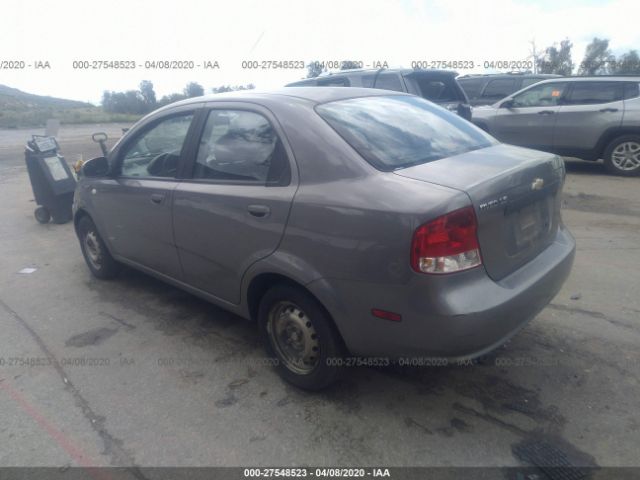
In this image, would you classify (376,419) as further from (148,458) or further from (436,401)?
(148,458)

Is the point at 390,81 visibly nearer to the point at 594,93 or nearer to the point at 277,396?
the point at 594,93

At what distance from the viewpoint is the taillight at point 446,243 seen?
87.5 inches

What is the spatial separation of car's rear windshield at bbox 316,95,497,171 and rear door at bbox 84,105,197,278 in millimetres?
1214

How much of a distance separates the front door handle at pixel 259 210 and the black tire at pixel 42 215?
5.86 m

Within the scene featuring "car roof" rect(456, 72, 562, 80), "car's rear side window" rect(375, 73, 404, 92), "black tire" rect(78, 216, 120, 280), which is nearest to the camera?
"black tire" rect(78, 216, 120, 280)

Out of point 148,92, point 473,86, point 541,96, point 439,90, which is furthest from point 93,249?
point 148,92

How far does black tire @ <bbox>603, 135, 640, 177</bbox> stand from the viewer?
8156 mm

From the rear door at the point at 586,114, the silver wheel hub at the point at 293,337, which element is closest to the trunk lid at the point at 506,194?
the silver wheel hub at the point at 293,337

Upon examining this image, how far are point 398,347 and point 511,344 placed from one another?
4.23 feet

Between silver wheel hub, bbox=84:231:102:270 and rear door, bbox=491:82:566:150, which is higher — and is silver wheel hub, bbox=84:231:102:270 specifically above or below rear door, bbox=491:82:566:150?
below

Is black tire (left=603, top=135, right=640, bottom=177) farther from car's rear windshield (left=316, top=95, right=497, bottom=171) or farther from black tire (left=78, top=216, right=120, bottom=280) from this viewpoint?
black tire (left=78, top=216, right=120, bottom=280)

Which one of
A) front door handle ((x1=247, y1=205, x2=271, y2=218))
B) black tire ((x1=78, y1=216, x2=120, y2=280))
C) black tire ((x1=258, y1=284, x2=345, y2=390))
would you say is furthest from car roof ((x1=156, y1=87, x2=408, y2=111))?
black tire ((x1=78, y1=216, x2=120, y2=280))

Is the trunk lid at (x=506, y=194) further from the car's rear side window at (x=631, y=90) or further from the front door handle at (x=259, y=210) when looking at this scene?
the car's rear side window at (x=631, y=90)

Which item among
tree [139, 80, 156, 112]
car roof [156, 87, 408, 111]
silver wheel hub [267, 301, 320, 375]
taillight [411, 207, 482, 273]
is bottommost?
silver wheel hub [267, 301, 320, 375]
